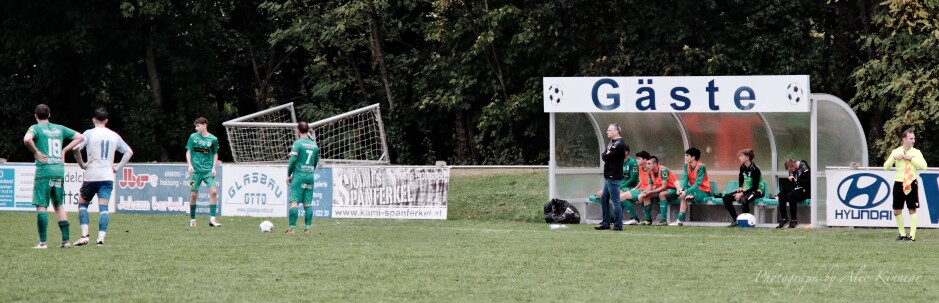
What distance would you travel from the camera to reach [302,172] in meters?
18.3

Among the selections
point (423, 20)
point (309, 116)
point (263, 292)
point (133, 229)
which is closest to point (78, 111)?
point (309, 116)

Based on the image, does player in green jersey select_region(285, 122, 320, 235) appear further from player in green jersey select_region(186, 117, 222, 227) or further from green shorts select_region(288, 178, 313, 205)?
player in green jersey select_region(186, 117, 222, 227)

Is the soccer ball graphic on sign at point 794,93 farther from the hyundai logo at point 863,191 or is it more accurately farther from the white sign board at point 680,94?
the hyundai logo at point 863,191

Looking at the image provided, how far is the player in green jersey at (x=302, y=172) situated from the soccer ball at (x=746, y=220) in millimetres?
6737

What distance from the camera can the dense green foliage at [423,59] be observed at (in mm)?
32344

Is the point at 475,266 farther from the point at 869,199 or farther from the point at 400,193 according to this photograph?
the point at 400,193

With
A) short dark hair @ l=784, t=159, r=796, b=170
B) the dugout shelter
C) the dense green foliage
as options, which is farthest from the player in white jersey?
the dense green foliage

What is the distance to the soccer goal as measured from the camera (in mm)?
29625

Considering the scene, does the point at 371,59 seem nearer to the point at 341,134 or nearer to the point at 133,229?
the point at 341,134

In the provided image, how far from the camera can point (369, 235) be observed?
1831 cm

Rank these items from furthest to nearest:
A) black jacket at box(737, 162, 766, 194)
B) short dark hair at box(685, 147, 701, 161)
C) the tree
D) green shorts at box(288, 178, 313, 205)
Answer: the tree, short dark hair at box(685, 147, 701, 161), black jacket at box(737, 162, 766, 194), green shorts at box(288, 178, 313, 205)

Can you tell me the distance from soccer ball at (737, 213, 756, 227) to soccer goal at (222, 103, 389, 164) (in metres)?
10.7

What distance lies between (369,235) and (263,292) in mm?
7622

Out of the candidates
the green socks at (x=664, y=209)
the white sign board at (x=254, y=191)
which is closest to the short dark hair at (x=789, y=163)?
the green socks at (x=664, y=209)
